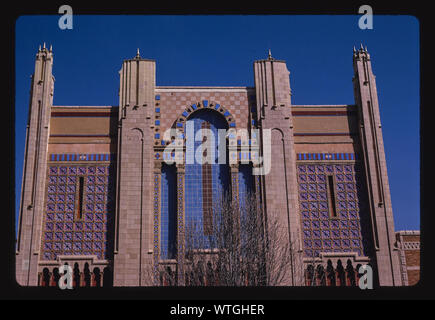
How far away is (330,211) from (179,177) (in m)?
6.22

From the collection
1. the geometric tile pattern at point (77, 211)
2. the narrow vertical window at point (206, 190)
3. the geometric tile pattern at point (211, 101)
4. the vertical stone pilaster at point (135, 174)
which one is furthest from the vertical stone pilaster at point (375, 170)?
the geometric tile pattern at point (77, 211)

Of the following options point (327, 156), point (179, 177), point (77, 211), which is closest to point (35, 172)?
point (77, 211)

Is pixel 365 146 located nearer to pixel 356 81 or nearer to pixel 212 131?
pixel 356 81

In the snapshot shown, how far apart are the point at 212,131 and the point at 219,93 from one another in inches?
69.0

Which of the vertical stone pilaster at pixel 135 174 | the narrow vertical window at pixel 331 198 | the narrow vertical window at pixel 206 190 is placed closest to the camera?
the vertical stone pilaster at pixel 135 174

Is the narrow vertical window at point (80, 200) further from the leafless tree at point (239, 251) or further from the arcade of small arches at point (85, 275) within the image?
the leafless tree at point (239, 251)

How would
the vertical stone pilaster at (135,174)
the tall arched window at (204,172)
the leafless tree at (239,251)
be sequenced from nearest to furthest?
the leafless tree at (239,251), the vertical stone pilaster at (135,174), the tall arched window at (204,172)

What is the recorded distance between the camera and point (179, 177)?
65.8ft

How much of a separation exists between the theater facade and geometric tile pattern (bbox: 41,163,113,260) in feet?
0.13

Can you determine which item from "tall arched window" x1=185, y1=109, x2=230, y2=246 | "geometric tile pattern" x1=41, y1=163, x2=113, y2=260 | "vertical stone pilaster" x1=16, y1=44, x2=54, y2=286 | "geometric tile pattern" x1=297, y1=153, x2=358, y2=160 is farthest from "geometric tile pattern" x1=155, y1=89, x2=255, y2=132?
"vertical stone pilaster" x1=16, y1=44, x2=54, y2=286

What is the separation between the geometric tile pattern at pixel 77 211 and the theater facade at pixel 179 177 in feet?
0.13

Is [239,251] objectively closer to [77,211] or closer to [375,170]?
[77,211]

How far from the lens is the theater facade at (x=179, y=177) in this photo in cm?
1905

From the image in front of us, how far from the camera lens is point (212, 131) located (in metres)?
21.1
